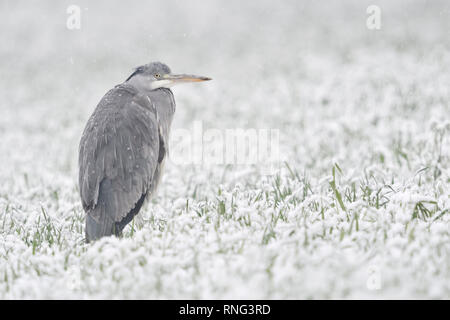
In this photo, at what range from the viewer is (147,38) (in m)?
19.0

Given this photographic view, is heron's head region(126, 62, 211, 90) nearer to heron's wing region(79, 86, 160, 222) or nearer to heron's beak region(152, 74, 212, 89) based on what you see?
heron's beak region(152, 74, 212, 89)

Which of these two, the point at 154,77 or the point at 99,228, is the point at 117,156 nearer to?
the point at 99,228

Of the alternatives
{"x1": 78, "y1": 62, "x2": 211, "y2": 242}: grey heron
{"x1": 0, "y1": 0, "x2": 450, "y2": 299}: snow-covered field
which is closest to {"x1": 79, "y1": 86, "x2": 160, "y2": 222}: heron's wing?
{"x1": 78, "y1": 62, "x2": 211, "y2": 242}: grey heron

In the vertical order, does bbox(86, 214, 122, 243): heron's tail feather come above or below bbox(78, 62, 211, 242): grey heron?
below

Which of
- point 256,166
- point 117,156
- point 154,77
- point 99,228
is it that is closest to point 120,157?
point 117,156

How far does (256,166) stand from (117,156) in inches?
111

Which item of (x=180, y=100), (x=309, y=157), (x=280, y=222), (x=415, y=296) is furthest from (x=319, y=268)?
(x=180, y=100)

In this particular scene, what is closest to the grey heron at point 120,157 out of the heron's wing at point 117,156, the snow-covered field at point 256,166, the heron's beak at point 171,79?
the heron's wing at point 117,156

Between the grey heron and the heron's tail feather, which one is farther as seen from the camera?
the grey heron

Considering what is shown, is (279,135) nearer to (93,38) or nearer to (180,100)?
(180,100)

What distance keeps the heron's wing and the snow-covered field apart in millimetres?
380

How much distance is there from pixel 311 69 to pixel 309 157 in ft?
19.0

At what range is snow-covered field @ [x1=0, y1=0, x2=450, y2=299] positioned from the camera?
10.4ft

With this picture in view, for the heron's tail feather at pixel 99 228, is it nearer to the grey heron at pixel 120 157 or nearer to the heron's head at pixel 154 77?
the grey heron at pixel 120 157
